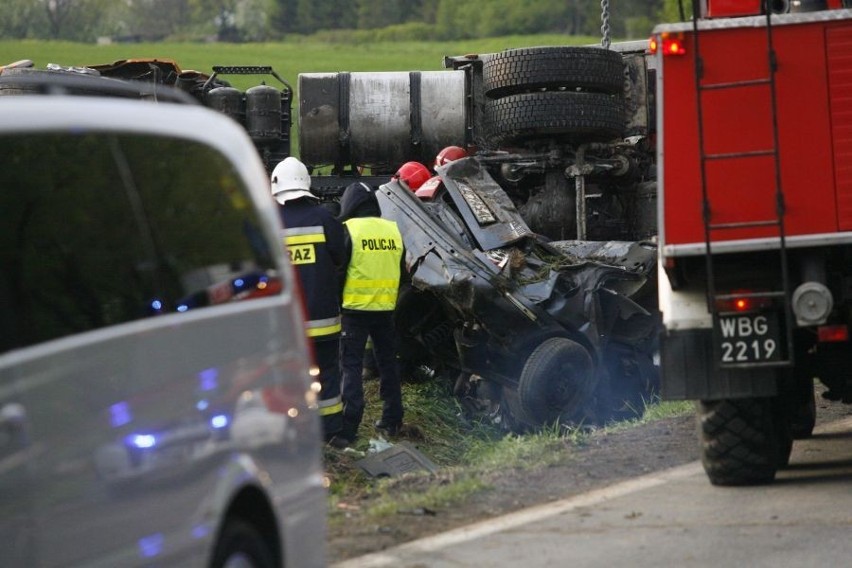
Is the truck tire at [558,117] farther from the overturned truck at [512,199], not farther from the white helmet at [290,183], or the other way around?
the white helmet at [290,183]

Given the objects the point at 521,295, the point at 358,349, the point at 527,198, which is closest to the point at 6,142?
the point at 358,349

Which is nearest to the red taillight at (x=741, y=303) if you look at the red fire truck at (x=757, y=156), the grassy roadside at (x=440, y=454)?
the red fire truck at (x=757, y=156)

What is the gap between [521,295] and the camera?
11062 millimetres

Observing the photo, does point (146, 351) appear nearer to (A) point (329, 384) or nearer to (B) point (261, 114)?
(A) point (329, 384)

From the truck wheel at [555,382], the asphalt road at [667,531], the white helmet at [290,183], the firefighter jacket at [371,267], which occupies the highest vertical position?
the white helmet at [290,183]

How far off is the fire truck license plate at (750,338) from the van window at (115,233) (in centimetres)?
313

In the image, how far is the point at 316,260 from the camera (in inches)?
386

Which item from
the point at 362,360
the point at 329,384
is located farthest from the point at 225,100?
the point at 329,384

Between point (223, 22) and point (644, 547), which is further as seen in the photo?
point (223, 22)

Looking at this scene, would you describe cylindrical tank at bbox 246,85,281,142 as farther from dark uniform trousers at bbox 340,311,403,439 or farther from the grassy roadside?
dark uniform trousers at bbox 340,311,403,439

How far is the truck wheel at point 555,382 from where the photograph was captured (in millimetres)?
10750

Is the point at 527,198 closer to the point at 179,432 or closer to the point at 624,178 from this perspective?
the point at 624,178

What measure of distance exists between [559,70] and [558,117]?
0.39 m

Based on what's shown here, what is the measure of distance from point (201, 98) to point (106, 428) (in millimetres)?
11216
